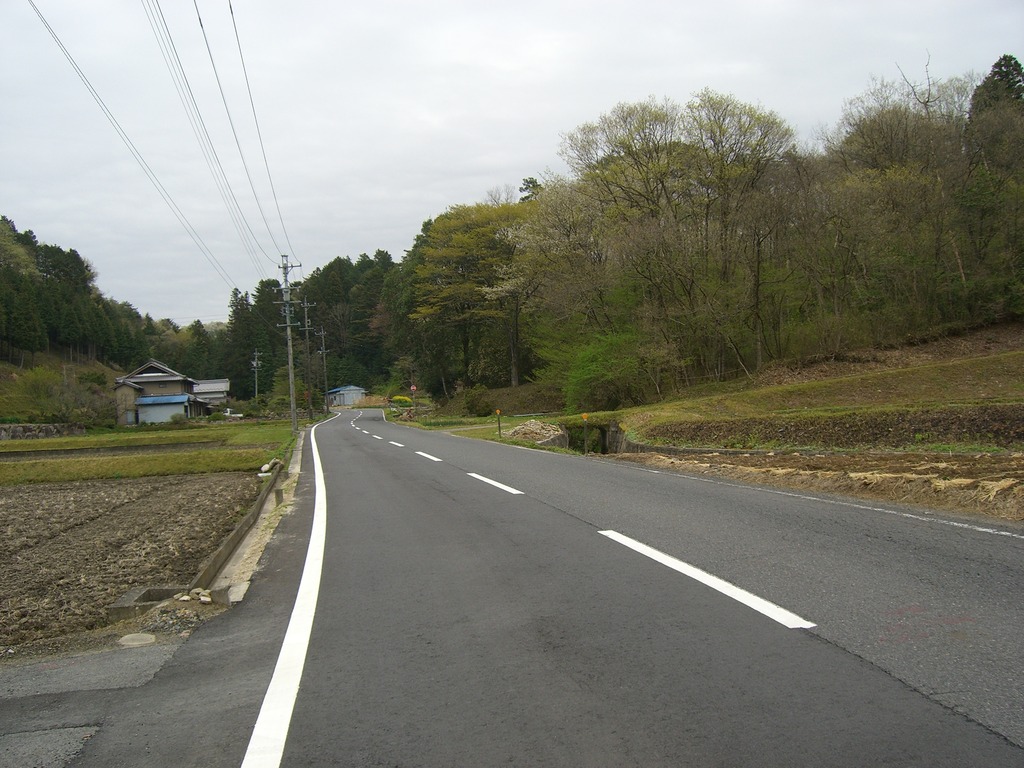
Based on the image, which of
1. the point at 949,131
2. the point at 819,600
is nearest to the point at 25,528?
the point at 819,600

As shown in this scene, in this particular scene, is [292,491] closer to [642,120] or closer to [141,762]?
[141,762]

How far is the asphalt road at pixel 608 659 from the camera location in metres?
3.19

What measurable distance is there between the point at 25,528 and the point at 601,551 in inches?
427

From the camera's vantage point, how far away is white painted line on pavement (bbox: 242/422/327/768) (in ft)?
10.8

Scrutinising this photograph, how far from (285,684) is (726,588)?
326cm

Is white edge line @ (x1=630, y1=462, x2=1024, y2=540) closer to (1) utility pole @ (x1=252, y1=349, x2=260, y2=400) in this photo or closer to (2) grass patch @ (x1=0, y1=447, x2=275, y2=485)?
(2) grass patch @ (x1=0, y1=447, x2=275, y2=485)

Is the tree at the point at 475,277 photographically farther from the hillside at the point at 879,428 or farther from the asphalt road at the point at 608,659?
the asphalt road at the point at 608,659

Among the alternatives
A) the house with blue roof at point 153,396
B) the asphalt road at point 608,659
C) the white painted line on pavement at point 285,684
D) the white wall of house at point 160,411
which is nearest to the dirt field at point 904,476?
the asphalt road at point 608,659

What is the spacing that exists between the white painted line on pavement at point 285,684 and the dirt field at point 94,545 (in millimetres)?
1063

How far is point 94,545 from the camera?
9914 mm

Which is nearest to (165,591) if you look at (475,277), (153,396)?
(475,277)

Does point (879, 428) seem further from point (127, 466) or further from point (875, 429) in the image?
point (127, 466)

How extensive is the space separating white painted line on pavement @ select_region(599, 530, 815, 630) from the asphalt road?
0.08 feet

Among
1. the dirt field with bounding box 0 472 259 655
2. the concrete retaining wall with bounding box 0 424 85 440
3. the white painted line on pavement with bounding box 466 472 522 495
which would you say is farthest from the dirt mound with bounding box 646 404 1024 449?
the concrete retaining wall with bounding box 0 424 85 440
